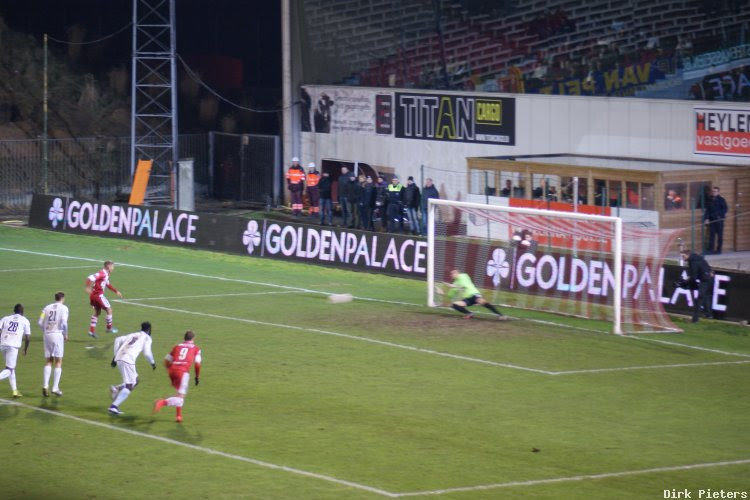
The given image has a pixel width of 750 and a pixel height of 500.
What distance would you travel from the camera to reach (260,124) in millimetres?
57156

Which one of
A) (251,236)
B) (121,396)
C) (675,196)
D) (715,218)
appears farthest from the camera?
(251,236)

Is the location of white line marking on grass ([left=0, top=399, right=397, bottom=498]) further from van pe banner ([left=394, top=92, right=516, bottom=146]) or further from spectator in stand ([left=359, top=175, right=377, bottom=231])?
van pe banner ([left=394, top=92, right=516, bottom=146])

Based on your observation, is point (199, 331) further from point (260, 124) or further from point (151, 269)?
point (260, 124)

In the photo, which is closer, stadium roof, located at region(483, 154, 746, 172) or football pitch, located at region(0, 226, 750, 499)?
football pitch, located at region(0, 226, 750, 499)

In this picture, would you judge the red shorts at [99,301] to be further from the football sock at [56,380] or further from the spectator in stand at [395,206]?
the spectator in stand at [395,206]

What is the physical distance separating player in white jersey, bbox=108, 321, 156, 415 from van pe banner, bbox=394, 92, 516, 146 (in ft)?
82.5

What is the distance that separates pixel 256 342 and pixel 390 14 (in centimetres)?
2769

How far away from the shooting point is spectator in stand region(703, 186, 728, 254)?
110ft

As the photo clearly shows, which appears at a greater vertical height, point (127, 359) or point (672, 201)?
point (672, 201)

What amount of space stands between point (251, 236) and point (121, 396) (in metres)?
19.2

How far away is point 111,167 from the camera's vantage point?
→ 169 feet

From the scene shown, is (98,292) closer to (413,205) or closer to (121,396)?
(121,396)

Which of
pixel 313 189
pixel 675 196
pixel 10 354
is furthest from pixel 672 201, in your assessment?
pixel 10 354

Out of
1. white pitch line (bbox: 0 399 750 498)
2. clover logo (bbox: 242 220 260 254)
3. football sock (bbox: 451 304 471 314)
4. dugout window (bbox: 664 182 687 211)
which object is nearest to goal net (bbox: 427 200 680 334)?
football sock (bbox: 451 304 471 314)
